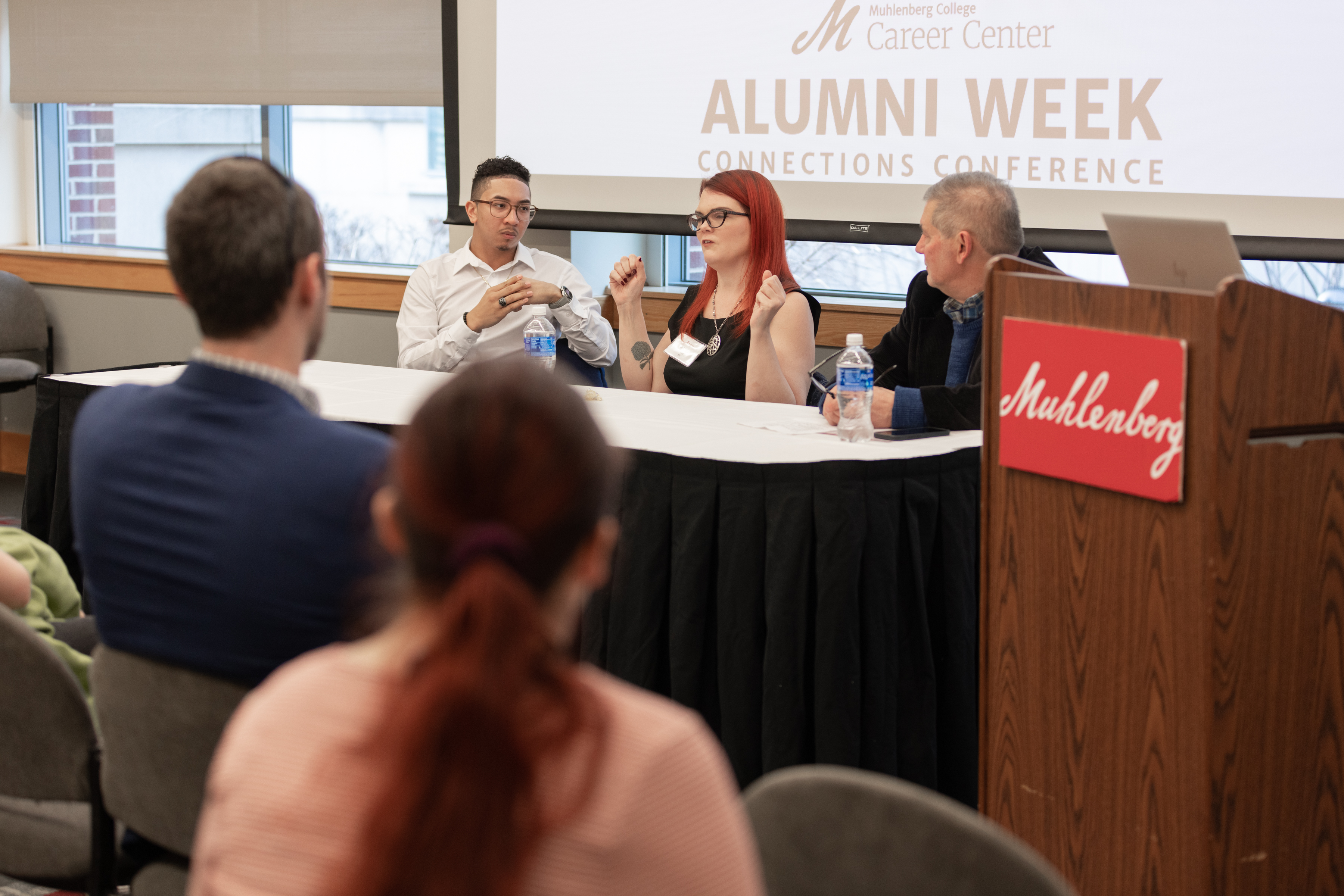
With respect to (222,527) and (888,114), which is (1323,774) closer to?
(222,527)

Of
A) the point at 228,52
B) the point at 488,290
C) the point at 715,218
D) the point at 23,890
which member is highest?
the point at 228,52

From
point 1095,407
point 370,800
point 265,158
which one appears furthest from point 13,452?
point 370,800

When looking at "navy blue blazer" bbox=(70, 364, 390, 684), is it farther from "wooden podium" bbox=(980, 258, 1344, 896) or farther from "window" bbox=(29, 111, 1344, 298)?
"window" bbox=(29, 111, 1344, 298)

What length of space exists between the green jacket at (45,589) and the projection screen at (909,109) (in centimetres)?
252

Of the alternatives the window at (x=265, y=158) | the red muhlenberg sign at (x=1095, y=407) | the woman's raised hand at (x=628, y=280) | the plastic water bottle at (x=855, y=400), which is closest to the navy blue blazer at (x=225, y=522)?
the red muhlenberg sign at (x=1095, y=407)

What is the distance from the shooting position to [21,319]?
5.24 m

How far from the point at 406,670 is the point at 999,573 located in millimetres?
1249

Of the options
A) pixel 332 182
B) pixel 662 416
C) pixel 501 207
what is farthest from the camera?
pixel 332 182

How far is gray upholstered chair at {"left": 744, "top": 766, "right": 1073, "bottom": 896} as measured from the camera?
2.83ft

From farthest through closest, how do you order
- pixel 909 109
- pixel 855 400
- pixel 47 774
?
pixel 909 109 < pixel 855 400 < pixel 47 774

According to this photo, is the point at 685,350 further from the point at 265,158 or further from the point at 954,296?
the point at 265,158

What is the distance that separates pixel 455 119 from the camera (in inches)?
179

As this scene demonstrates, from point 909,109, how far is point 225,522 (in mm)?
2953

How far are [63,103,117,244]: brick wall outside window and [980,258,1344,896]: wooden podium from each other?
4.99 m
